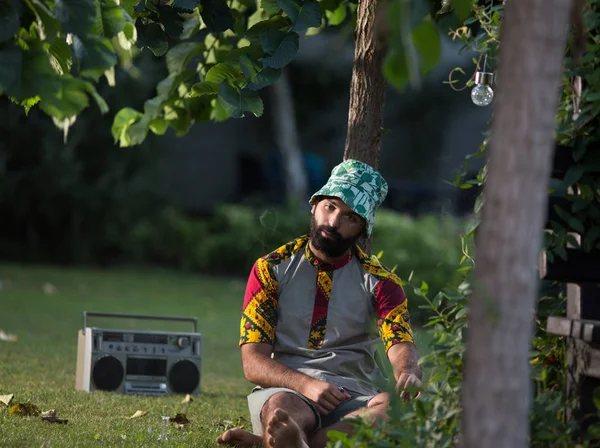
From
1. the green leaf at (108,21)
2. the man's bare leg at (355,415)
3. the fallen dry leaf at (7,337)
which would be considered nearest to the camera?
the green leaf at (108,21)

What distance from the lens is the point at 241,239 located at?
536 inches

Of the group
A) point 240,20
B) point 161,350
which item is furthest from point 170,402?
point 240,20

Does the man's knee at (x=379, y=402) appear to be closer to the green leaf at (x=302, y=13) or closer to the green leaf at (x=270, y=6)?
the green leaf at (x=302, y=13)

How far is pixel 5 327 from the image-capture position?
7637 millimetres

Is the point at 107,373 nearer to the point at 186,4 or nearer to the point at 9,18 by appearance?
the point at 186,4

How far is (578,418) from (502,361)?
3.00ft

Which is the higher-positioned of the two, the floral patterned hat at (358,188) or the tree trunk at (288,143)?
the tree trunk at (288,143)

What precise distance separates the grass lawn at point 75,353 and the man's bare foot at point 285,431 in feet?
1.90

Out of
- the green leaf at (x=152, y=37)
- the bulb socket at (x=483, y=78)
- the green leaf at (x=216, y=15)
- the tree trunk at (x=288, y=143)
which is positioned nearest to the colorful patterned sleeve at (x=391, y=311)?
the bulb socket at (x=483, y=78)

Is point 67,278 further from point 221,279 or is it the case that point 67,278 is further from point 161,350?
point 161,350

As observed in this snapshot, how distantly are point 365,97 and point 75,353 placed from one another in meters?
3.27

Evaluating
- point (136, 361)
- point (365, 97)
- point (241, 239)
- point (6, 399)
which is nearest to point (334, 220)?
point (365, 97)

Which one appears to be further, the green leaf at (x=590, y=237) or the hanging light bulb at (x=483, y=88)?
the hanging light bulb at (x=483, y=88)

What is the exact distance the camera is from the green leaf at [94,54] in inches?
110
